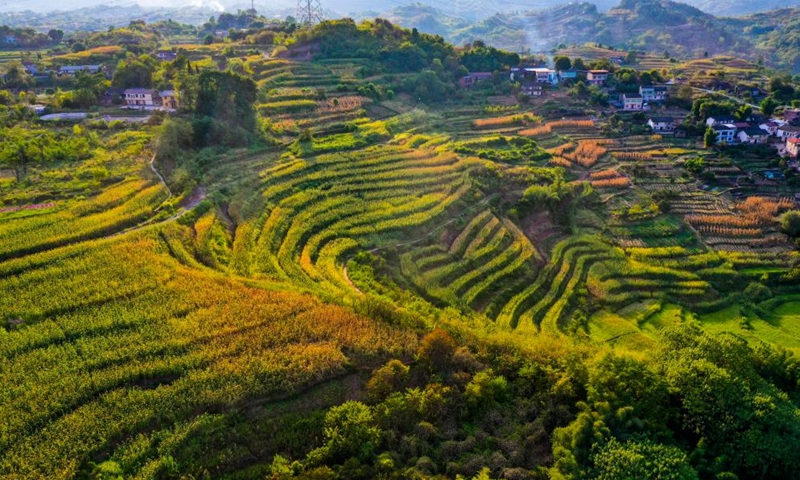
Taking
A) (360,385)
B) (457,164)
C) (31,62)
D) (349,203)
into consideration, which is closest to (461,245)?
(349,203)

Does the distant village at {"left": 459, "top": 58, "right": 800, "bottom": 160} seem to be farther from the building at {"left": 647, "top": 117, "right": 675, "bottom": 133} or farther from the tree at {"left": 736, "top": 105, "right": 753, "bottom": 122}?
the tree at {"left": 736, "top": 105, "right": 753, "bottom": 122}

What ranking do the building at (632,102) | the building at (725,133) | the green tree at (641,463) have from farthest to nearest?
the building at (632,102)
the building at (725,133)
the green tree at (641,463)

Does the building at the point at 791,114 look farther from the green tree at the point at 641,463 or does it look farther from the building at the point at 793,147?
the green tree at the point at 641,463

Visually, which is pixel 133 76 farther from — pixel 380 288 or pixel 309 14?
pixel 380 288

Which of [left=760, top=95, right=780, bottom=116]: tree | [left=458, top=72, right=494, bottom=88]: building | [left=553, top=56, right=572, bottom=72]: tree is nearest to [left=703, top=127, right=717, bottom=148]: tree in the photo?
[left=760, top=95, right=780, bottom=116]: tree

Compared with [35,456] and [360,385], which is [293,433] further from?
[35,456]

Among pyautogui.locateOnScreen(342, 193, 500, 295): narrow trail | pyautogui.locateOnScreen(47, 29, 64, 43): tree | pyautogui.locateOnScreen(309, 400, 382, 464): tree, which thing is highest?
pyautogui.locateOnScreen(47, 29, 64, 43): tree

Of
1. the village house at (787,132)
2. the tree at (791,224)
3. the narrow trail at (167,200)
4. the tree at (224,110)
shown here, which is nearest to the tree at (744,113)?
the village house at (787,132)
